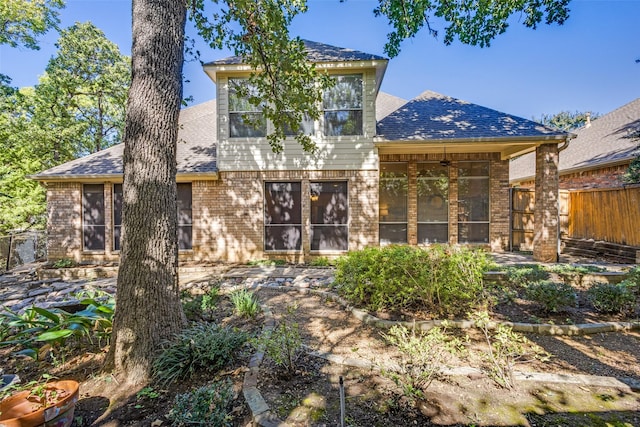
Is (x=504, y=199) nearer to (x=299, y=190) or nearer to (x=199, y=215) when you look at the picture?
(x=299, y=190)

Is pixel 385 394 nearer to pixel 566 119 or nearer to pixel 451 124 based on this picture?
pixel 451 124

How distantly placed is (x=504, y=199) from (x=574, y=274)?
3.77 meters

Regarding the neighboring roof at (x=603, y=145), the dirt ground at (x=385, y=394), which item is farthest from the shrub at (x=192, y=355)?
the neighboring roof at (x=603, y=145)

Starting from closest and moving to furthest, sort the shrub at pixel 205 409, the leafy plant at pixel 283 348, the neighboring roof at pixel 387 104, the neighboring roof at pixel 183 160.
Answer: the shrub at pixel 205 409, the leafy plant at pixel 283 348, the neighboring roof at pixel 183 160, the neighboring roof at pixel 387 104

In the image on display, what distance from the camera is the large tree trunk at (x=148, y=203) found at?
119 inches

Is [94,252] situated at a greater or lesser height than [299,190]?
lesser

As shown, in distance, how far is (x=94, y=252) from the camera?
9.14 m

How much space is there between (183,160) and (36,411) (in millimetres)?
8074

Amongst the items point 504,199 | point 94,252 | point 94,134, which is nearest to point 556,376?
point 504,199

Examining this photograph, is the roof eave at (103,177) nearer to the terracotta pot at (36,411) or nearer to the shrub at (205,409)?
the terracotta pot at (36,411)

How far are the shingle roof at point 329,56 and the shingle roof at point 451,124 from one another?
6.45ft

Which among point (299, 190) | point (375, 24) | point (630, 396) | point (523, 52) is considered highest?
point (523, 52)

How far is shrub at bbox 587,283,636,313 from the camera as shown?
4188 mm

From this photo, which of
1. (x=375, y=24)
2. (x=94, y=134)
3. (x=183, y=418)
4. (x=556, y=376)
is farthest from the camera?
(x=94, y=134)
